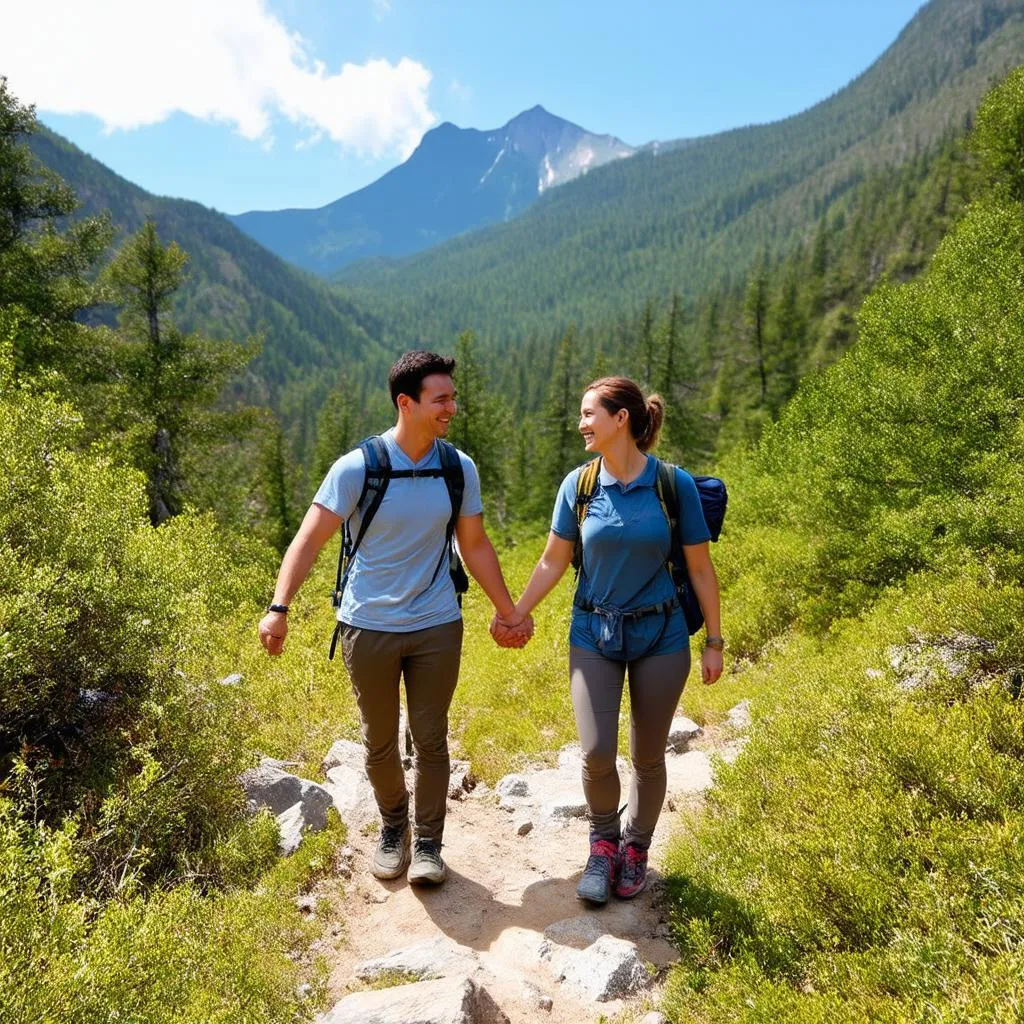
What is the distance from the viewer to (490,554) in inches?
176

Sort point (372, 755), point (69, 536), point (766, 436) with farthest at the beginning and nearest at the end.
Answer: point (766, 436), point (69, 536), point (372, 755)

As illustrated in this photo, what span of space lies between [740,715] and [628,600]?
4.21m

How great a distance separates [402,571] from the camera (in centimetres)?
400

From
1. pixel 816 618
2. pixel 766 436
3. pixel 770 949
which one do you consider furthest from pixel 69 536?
pixel 766 436

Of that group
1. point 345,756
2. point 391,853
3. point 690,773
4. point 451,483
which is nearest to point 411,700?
point 391,853

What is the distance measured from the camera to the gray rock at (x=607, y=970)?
11.6ft

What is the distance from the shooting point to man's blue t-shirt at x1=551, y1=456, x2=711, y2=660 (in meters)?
3.82

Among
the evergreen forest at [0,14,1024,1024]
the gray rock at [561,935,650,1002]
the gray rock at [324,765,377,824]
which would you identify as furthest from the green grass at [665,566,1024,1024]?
the gray rock at [324,765,377,824]

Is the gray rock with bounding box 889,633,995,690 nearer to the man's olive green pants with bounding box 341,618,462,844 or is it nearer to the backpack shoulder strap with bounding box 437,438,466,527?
the man's olive green pants with bounding box 341,618,462,844

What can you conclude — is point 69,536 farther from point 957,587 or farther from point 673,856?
point 957,587

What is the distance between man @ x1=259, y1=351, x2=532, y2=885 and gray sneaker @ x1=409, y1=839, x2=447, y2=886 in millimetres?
787

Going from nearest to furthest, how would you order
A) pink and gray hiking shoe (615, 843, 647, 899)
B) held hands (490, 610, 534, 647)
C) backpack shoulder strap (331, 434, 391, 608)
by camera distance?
backpack shoulder strap (331, 434, 391, 608) < pink and gray hiking shoe (615, 843, 647, 899) < held hands (490, 610, 534, 647)

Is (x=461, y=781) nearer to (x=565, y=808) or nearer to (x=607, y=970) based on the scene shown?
(x=565, y=808)

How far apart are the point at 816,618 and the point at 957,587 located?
132 inches
